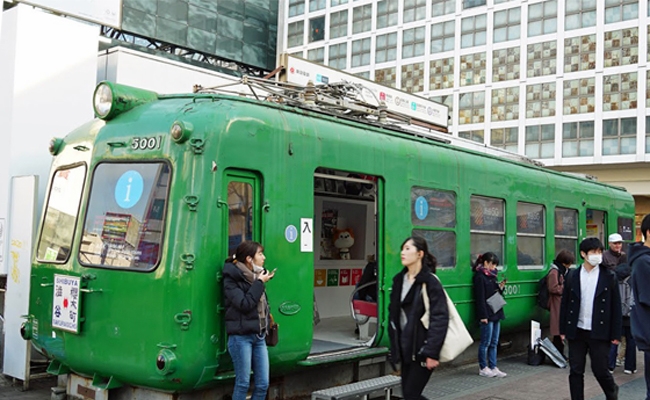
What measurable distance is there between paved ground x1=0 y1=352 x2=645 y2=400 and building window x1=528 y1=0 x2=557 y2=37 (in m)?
26.7

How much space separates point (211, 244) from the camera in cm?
592

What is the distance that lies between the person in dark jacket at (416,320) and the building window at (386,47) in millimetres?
35147

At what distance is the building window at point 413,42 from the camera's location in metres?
38.3

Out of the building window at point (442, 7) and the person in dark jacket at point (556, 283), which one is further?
the building window at point (442, 7)

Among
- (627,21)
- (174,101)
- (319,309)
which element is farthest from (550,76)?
(174,101)

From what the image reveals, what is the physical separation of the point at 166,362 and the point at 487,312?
4808mm

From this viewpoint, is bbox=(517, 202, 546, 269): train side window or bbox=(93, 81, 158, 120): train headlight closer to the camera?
bbox=(93, 81, 158, 120): train headlight

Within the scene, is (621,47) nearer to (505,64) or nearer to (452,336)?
(505,64)

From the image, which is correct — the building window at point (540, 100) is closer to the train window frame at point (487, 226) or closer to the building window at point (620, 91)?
the building window at point (620, 91)

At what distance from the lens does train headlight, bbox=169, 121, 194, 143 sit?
5.97 meters

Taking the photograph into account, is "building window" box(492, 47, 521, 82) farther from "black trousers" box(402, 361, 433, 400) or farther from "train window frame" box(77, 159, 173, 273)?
"black trousers" box(402, 361, 433, 400)

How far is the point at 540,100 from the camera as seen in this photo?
34000 mm

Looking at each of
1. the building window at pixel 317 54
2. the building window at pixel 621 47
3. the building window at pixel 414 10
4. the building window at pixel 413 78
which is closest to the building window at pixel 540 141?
the building window at pixel 621 47

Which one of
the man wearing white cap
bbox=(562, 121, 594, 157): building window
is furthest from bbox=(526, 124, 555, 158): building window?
the man wearing white cap
